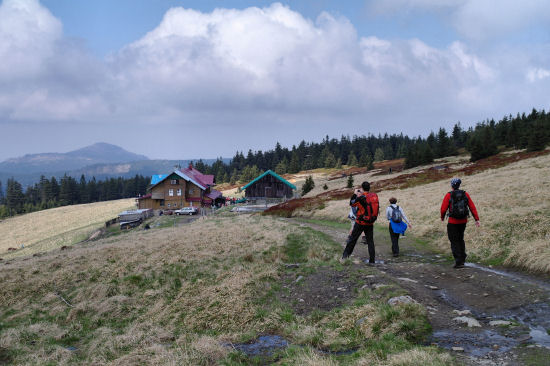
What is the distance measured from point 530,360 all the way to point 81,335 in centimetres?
916

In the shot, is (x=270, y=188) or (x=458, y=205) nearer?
(x=458, y=205)

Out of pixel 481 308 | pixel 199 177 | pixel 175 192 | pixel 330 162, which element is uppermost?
pixel 330 162

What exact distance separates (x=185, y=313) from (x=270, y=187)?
63156 mm

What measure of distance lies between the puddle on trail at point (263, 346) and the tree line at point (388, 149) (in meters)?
70.0

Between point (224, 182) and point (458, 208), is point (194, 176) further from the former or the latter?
point (224, 182)

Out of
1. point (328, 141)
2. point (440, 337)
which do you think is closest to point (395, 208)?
point (440, 337)

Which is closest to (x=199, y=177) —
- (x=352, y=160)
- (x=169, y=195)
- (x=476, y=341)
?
(x=169, y=195)

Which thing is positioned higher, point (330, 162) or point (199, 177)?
point (330, 162)

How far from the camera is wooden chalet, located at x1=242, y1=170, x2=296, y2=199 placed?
70.9 m

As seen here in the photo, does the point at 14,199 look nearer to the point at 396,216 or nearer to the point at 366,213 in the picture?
the point at 396,216

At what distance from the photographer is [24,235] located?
65.6 m

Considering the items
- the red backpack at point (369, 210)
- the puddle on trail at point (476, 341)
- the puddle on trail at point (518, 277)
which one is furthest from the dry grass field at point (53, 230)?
the puddle on trail at point (476, 341)

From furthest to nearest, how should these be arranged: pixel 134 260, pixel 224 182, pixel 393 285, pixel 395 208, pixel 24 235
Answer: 1. pixel 224 182
2. pixel 24 235
3. pixel 134 260
4. pixel 395 208
5. pixel 393 285

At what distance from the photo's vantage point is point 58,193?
144 m
